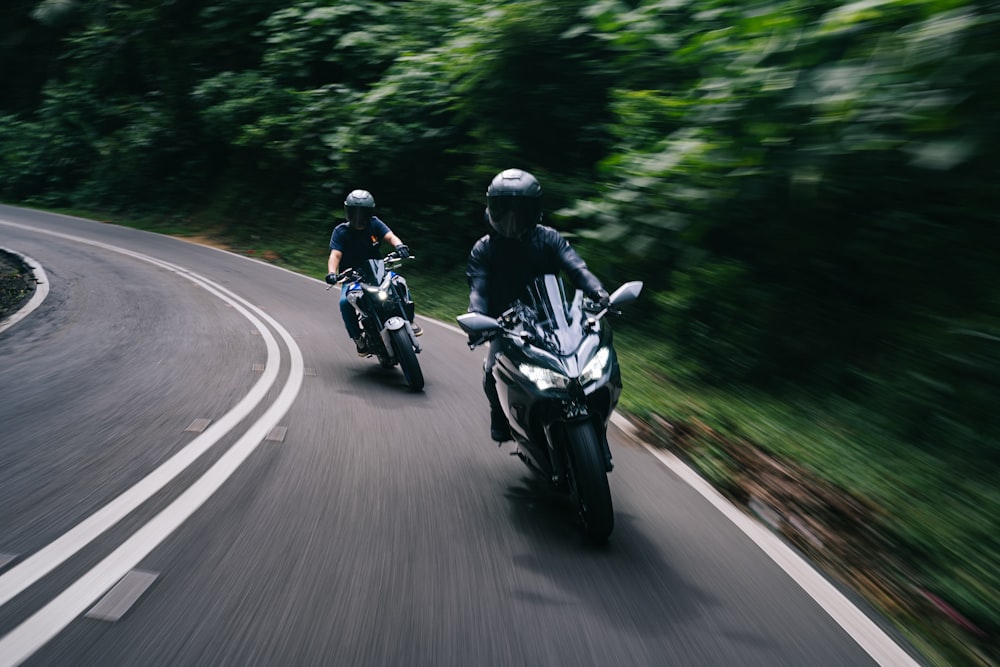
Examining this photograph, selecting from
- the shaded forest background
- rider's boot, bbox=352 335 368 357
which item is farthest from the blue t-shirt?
the shaded forest background

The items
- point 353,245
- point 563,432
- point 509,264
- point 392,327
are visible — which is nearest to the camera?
point 563,432

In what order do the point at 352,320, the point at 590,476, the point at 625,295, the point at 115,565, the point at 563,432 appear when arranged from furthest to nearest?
1. the point at 352,320
2. the point at 625,295
3. the point at 563,432
4. the point at 590,476
5. the point at 115,565

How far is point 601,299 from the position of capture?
198 inches

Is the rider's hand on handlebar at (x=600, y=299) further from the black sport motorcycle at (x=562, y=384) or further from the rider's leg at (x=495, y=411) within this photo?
the rider's leg at (x=495, y=411)

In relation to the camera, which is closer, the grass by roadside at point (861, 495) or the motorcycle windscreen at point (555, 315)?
the grass by roadside at point (861, 495)

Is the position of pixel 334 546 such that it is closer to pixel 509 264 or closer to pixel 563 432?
pixel 563 432

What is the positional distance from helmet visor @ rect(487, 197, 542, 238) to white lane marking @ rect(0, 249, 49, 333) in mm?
8560

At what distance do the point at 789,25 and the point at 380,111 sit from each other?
49.4 feet

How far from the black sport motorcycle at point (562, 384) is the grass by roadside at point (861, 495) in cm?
139

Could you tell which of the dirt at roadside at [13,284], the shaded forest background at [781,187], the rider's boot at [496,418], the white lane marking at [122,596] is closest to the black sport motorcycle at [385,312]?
the shaded forest background at [781,187]

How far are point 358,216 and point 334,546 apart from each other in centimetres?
575

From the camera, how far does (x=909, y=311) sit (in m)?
6.71

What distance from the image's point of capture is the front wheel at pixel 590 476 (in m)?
4.02

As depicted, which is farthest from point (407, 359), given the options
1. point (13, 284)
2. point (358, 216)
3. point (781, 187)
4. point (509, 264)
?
point (13, 284)
